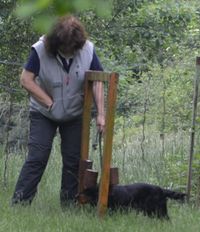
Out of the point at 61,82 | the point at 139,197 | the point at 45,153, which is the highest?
the point at 61,82

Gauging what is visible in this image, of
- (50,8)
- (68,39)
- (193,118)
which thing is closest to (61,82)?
(68,39)

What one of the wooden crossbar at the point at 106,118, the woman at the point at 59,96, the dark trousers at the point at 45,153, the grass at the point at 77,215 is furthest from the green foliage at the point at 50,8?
the dark trousers at the point at 45,153

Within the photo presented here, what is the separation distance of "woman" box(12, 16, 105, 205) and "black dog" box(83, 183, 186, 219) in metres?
0.47

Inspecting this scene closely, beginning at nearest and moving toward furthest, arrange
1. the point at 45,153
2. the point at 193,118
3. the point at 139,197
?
the point at 139,197
the point at 45,153
the point at 193,118

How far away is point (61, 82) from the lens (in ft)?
19.7

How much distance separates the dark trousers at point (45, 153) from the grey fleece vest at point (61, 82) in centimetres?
13

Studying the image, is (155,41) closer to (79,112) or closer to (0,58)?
(0,58)

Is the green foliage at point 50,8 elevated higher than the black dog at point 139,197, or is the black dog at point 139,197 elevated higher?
the green foliage at point 50,8

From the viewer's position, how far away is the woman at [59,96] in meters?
5.95

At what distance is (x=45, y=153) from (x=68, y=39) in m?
1.07

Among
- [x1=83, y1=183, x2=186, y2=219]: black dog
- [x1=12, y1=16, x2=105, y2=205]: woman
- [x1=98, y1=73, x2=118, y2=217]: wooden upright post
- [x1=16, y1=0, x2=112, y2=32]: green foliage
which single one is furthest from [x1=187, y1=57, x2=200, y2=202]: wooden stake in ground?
[x1=16, y1=0, x2=112, y2=32]: green foliage

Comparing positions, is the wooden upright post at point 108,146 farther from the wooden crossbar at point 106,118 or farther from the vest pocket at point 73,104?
the vest pocket at point 73,104

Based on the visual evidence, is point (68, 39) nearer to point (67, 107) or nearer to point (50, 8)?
point (67, 107)

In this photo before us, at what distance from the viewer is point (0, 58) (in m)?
9.04
